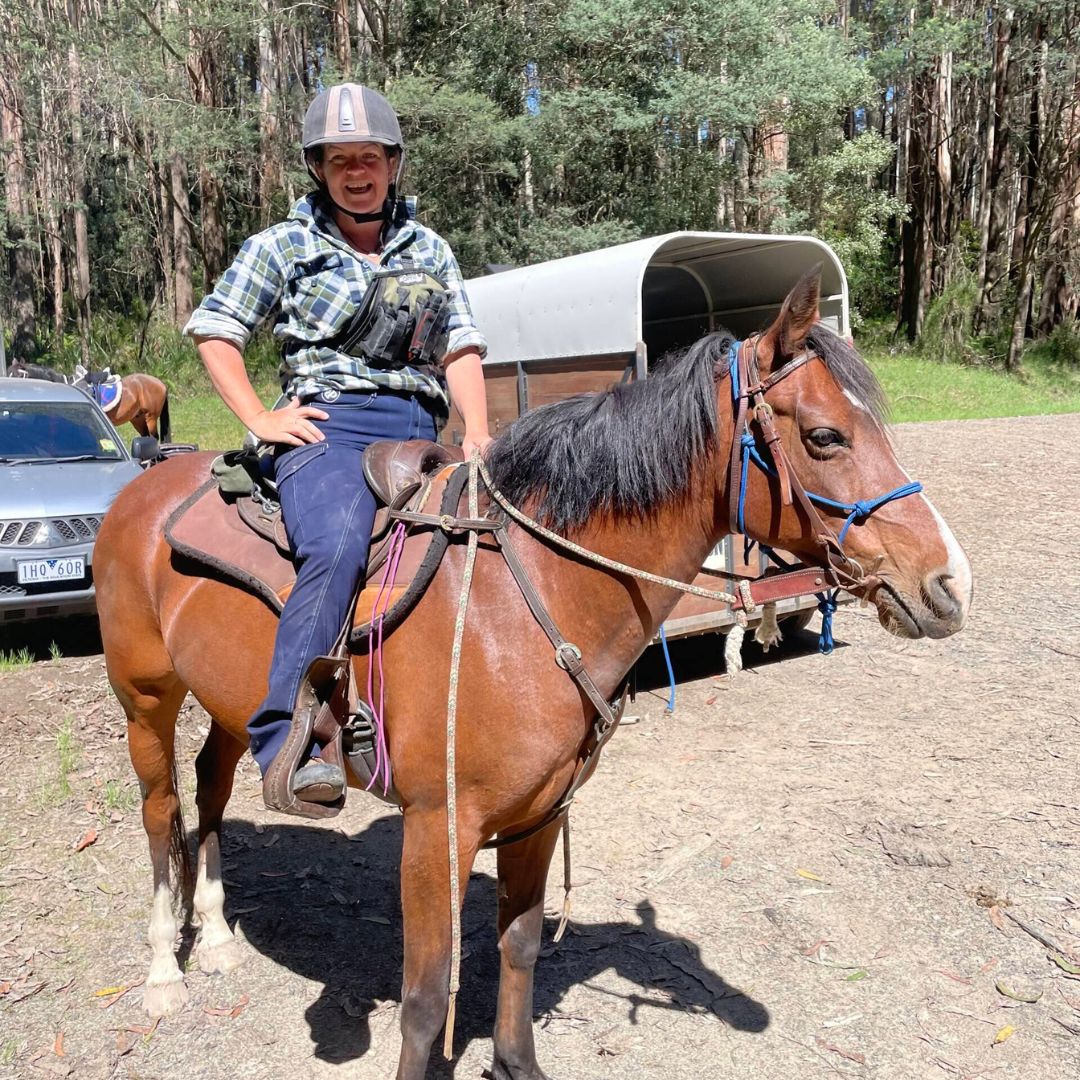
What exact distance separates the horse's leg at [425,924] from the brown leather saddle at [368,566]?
198mm

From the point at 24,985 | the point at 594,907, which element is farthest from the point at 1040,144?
the point at 24,985

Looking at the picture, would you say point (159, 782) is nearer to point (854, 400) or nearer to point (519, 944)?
point (519, 944)

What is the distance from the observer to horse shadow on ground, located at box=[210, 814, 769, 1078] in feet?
10.6

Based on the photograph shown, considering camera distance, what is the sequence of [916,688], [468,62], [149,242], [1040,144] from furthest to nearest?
[149,242]
[1040,144]
[468,62]
[916,688]

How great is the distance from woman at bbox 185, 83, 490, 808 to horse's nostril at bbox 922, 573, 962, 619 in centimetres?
135

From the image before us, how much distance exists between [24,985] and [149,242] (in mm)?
36918

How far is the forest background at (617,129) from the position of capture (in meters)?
16.8

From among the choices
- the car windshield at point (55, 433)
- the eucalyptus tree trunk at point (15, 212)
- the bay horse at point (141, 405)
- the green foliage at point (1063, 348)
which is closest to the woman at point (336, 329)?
the car windshield at point (55, 433)

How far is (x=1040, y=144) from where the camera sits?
79.2ft

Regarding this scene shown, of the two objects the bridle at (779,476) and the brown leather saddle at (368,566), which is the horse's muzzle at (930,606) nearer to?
the bridle at (779,476)

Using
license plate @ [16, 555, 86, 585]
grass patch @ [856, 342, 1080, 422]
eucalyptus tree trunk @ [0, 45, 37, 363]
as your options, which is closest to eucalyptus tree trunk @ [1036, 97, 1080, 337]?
grass patch @ [856, 342, 1080, 422]

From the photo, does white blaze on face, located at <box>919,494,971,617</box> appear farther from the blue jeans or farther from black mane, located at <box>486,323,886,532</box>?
the blue jeans

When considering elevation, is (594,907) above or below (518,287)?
below

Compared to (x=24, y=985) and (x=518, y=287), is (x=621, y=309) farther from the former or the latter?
(x=24, y=985)
